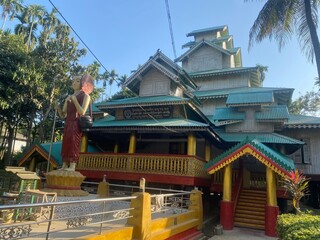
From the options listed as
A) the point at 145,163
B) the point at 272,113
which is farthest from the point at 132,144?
the point at 272,113

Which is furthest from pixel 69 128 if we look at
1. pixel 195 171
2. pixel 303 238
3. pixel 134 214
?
pixel 303 238

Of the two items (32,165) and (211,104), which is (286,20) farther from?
(32,165)

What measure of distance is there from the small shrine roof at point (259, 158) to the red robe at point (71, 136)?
6.58m

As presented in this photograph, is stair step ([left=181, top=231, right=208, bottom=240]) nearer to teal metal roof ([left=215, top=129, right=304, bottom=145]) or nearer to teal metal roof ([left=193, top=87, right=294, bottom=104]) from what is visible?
teal metal roof ([left=215, top=129, right=304, bottom=145])

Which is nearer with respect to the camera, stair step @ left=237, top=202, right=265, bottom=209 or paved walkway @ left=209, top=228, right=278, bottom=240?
paved walkway @ left=209, top=228, right=278, bottom=240

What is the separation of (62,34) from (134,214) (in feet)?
97.9

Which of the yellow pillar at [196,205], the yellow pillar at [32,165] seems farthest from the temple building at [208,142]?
the yellow pillar at [32,165]

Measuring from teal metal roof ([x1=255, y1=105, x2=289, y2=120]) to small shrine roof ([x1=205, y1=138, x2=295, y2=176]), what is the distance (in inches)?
227

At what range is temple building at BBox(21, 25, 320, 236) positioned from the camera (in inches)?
487

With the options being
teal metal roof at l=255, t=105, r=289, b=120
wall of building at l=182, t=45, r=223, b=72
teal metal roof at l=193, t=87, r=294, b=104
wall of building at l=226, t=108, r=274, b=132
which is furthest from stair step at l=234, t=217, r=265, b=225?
wall of building at l=182, t=45, r=223, b=72

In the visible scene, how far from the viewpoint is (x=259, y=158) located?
457 inches

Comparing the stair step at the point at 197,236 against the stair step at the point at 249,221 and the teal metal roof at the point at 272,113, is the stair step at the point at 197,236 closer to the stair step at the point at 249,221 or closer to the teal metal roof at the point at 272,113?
the stair step at the point at 249,221

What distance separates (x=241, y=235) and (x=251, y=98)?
34.2ft

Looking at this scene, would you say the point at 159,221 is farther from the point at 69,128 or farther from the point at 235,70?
the point at 235,70
